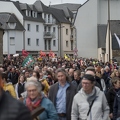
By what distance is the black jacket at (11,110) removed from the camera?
267 centimetres

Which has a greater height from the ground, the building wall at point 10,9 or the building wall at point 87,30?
the building wall at point 10,9

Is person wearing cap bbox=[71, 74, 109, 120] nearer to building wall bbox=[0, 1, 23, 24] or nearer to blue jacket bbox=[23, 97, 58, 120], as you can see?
blue jacket bbox=[23, 97, 58, 120]

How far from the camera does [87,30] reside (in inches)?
2657

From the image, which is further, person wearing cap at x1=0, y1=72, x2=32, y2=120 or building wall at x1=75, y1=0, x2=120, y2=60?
building wall at x1=75, y1=0, x2=120, y2=60

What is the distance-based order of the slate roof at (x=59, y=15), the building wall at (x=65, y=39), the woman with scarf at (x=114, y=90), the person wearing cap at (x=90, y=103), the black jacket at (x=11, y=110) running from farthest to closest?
the slate roof at (x=59, y=15), the building wall at (x=65, y=39), the woman with scarf at (x=114, y=90), the person wearing cap at (x=90, y=103), the black jacket at (x=11, y=110)

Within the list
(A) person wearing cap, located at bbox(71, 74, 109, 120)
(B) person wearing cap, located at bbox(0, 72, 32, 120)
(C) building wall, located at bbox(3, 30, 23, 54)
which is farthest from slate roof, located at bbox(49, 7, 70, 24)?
(B) person wearing cap, located at bbox(0, 72, 32, 120)

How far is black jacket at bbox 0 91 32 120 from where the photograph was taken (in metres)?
2.67

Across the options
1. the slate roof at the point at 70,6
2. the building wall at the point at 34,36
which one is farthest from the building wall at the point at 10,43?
the slate roof at the point at 70,6

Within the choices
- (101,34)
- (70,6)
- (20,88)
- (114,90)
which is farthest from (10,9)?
(114,90)

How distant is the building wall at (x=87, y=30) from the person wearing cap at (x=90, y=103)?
60266 mm

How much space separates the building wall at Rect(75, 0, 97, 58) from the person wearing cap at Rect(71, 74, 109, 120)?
2373 inches

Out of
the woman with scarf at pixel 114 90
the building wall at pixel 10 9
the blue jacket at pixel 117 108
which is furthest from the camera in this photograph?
the building wall at pixel 10 9

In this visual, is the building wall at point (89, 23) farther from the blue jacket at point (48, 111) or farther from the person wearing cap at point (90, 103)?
the blue jacket at point (48, 111)

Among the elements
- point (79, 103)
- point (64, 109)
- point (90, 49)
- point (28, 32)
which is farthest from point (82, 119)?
point (28, 32)
